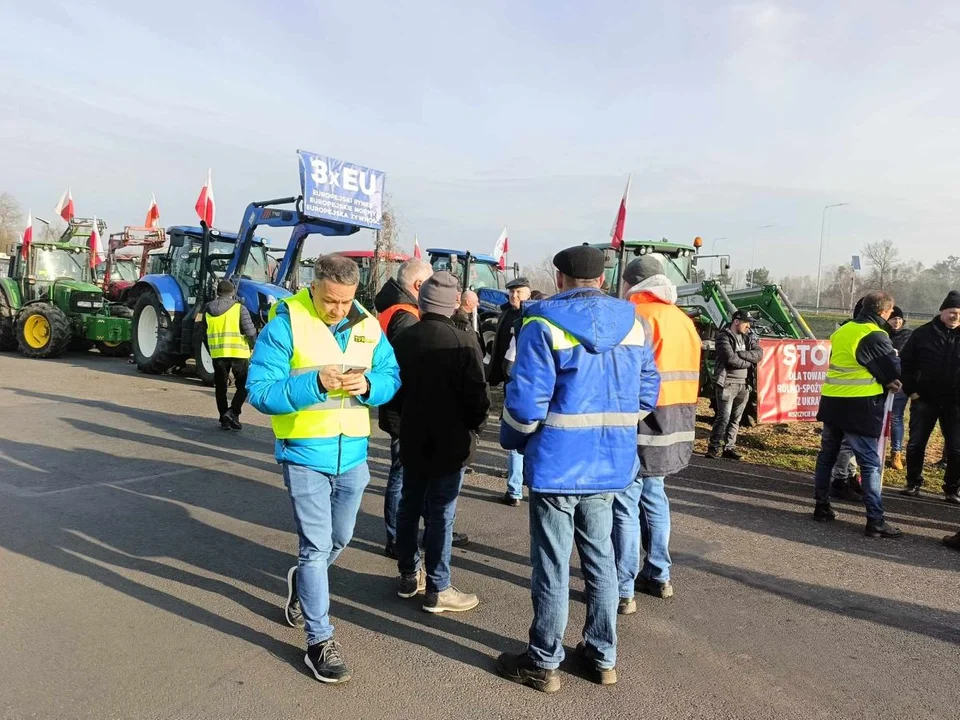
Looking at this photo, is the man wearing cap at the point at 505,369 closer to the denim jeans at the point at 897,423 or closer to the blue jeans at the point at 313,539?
the blue jeans at the point at 313,539

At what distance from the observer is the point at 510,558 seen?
463cm

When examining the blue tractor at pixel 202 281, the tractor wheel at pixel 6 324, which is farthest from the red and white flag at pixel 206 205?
the tractor wheel at pixel 6 324

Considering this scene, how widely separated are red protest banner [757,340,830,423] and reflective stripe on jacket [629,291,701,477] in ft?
17.7

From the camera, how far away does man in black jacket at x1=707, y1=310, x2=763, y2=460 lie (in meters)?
7.89

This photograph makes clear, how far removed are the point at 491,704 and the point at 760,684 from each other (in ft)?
4.12

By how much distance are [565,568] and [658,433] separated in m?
1.17

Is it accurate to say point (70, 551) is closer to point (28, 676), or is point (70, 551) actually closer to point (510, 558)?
point (28, 676)

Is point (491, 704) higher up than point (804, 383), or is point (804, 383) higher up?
point (804, 383)

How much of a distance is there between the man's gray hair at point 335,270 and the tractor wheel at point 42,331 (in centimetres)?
1420

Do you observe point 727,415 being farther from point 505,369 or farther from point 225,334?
point 225,334

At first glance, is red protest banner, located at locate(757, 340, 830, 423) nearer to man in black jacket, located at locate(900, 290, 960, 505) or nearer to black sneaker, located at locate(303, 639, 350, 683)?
man in black jacket, located at locate(900, 290, 960, 505)

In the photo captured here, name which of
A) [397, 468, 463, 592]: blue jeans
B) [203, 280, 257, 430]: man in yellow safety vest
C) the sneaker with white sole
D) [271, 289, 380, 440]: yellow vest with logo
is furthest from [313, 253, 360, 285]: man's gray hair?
[203, 280, 257, 430]: man in yellow safety vest

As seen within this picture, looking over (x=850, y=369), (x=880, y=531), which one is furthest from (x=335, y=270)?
(x=880, y=531)

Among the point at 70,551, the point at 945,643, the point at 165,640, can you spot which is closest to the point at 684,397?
the point at 945,643
